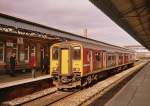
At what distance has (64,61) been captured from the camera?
688 inches

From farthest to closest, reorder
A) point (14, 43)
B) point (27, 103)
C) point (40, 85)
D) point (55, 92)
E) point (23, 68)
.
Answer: point (23, 68) → point (14, 43) → point (40, 85) → point (55, 92) → point (27, 103)

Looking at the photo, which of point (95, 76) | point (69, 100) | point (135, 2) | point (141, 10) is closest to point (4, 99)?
point (69, 100)

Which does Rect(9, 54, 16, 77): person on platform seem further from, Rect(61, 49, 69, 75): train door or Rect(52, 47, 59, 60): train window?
Rect(61, 49, 69, 75): train door

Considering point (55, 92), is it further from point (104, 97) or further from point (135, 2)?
point (135, 2)

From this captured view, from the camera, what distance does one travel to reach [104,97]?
1480cm

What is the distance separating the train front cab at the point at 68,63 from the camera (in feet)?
55.9

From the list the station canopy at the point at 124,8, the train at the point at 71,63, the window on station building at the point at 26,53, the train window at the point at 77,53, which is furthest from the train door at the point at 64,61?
the window on station building at the point at 26,53

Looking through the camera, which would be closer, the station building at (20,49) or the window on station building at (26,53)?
the station building at (20,49)

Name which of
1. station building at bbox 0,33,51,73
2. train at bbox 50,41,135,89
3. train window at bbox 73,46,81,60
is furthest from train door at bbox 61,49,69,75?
Answer: station building at bbox 0,33,51,73

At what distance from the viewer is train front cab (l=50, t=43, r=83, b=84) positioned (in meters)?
17.0

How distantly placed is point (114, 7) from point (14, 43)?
6.89 m

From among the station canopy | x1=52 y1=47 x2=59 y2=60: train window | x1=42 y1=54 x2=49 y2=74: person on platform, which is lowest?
x1=42 y1=54 x2=49 y2=74: person on platform

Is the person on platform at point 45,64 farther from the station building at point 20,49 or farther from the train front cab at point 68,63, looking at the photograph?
the train front cab at point 68,63

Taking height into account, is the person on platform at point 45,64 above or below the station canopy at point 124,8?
below
